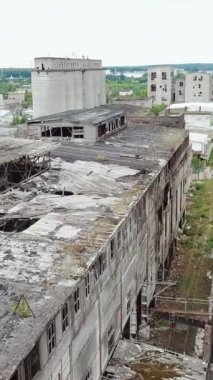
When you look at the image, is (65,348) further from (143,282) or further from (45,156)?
(45,156)

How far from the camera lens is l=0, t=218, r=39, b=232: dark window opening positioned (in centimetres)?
2042

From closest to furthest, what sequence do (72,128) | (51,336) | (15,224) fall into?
1. (51,336)
2. (15,224)
3. (72,128)

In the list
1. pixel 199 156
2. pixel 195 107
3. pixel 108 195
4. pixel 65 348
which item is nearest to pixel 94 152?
pixel 108 195

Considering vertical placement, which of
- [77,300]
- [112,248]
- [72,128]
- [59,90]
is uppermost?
[59,90]

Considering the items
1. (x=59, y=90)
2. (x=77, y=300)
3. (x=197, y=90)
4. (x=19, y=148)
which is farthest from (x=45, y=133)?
(x=197, y=90)

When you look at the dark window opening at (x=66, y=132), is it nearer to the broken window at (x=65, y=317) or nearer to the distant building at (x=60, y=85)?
the distant building at (x=60, y=85)

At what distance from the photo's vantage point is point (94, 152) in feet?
112

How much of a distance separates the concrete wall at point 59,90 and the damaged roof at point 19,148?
74.8ft

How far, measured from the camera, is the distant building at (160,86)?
375ft

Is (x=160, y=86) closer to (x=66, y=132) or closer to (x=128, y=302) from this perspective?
(x=66, y=132)

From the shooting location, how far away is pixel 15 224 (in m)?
20.8

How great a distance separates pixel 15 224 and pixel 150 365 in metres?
7.81

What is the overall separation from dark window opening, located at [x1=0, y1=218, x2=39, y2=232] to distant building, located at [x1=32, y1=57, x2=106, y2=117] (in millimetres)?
34221

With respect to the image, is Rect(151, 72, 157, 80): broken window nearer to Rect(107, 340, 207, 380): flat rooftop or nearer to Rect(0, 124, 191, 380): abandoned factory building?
Rect(0, 124, 191, 380): abandoned factory building
